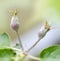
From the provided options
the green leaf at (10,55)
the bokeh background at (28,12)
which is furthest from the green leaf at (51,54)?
the bokeh background at (28,12)

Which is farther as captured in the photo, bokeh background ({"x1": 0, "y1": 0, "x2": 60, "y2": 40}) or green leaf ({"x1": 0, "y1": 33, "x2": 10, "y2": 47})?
bokeh background ({"x1": 0, "y1": 0, "x2": 60, "y2": 40})

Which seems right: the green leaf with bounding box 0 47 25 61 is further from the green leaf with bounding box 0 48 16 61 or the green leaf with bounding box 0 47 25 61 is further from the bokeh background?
the bokeh background

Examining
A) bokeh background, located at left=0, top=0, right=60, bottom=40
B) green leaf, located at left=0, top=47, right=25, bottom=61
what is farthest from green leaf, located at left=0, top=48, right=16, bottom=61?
bokeh background, located at left=0, top=0, right=60, bottom=40

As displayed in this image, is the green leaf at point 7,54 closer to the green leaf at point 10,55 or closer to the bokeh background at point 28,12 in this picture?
the green leaf at point 10,55

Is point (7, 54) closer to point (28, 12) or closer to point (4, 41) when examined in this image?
point (4, 41)

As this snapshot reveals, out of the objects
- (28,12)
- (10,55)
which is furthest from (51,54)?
(28,12)

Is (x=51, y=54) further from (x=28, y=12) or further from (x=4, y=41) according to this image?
(x=28, y=12)

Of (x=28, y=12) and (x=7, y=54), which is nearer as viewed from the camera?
(x=7, y=54)
